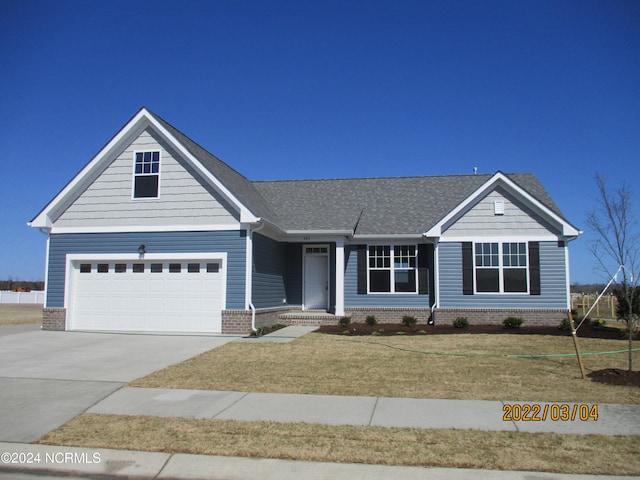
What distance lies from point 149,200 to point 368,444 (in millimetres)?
13508

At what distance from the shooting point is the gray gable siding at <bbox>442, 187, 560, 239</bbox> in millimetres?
18844

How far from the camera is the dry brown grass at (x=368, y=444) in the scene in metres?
5.85

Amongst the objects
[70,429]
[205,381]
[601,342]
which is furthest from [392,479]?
[601,342]

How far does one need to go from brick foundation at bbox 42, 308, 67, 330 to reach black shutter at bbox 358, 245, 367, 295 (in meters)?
10.3

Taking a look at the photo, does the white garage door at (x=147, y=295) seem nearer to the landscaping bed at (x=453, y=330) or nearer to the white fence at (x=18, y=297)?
the landscaping bed at (x=453, y=330)

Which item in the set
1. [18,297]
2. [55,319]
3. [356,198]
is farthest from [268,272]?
[18,297]

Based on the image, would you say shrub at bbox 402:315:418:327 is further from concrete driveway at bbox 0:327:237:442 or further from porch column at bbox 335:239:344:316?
concrete driveway at bbox 0:327:237:442

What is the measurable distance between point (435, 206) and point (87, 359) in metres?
14.7

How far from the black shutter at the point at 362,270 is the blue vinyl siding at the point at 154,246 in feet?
17.2

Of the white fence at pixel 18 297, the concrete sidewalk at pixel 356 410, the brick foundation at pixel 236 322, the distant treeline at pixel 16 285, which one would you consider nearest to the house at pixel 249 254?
the brick foundation at pixel 236 322

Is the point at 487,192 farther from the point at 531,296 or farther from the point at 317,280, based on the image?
the point at 317,280

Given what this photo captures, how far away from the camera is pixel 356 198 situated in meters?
23.4

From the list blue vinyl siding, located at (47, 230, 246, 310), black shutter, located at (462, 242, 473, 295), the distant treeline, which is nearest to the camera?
blue vinyl siding, located at (47, 230, 246, 310)

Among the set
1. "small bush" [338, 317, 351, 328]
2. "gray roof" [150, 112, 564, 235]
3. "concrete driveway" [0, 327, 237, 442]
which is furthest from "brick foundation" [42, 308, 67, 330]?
"small bush" [338, 317, 351, 328]
